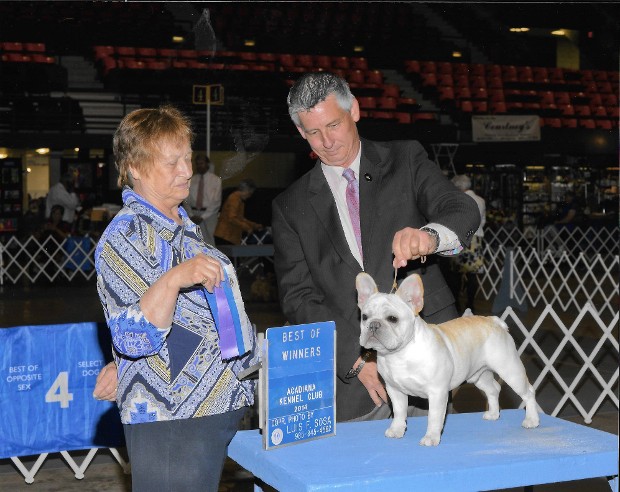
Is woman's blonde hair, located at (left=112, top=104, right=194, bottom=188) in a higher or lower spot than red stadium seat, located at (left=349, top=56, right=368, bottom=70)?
lower

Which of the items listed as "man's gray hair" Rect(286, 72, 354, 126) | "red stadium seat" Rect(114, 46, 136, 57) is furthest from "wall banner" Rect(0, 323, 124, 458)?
"red stadium seat" Rect(114, 46, 136, 57)

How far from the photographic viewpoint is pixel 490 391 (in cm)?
242

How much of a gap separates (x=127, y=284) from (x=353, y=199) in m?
0.86

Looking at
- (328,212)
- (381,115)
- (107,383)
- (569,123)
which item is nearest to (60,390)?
(328,212)

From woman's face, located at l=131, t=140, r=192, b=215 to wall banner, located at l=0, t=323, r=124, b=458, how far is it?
106 inches

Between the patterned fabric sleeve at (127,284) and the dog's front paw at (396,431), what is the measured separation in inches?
24.5

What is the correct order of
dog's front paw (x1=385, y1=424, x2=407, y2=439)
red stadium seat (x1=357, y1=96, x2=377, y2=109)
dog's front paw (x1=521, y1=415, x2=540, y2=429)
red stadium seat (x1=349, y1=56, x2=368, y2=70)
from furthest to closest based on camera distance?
red stadium seat (x1=349, y1=56, x2=368, y2=70)
red stadium seat (x1=357, y1=96, x2=377, y2=109)
dog's front paw (x1=521, y1=415, x2=540, y2=429)
dog's front paw (x1=385, y1=424, x2=407, y2=439)

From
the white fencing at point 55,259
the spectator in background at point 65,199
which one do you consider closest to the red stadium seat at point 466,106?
the spectator in background at point 65,199

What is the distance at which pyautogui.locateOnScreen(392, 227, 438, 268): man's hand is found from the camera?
206 centimetres

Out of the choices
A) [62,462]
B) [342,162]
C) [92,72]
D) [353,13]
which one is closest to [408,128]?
[353,13]

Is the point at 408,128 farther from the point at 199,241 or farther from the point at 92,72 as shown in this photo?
the point at 199,241

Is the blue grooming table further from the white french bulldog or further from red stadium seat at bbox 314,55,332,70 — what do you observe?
red stadium seat at bbox 314,55,332,70

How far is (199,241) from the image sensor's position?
6.60ft

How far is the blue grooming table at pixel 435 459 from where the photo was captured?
1879mm
